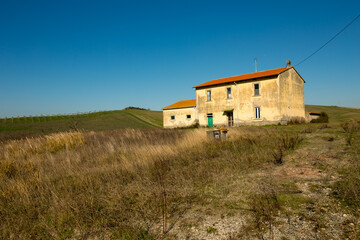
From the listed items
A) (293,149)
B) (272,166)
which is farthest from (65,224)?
(293,149)

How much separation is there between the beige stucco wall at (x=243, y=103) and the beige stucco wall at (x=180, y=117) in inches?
56.5

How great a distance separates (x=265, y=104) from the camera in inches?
872

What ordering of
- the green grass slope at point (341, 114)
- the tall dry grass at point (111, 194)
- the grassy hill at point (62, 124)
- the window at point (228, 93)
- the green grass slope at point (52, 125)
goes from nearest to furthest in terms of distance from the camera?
1. the tall dry grass at point (111, 194)
2. the green grass slope at point (52, 125)
3. the grassy hill at point (62, 124)
4. the window at point (228, 93)
5. the green grass slope at point (341, 114)

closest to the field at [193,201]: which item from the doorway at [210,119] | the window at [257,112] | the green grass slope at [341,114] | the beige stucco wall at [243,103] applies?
the beige stucco wall at [243,103]

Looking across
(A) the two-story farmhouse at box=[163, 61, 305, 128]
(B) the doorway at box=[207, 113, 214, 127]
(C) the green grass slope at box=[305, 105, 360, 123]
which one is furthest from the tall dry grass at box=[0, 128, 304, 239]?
(C) the green grass slope at box=[305, 105, 360, 123]

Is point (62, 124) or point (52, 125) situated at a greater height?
point (62, 124)

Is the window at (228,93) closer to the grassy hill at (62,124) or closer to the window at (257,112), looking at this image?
the window at (257,112)

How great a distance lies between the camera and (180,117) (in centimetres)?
2959

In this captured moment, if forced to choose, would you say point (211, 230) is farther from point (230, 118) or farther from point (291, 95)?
point (291, 95)

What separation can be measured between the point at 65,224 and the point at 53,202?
0.84 metres

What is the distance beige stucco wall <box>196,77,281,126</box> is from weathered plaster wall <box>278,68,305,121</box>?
90 centimetres

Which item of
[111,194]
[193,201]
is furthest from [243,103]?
[111,194]

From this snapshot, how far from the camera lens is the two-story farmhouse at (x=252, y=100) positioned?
21.7 metres

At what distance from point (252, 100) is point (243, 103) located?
1.07 meters
